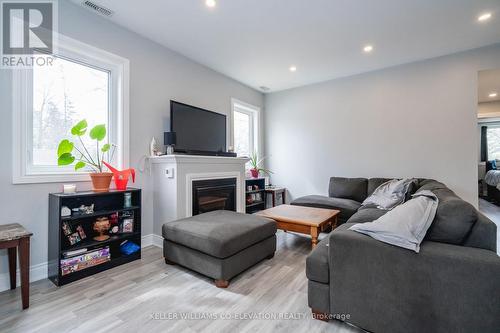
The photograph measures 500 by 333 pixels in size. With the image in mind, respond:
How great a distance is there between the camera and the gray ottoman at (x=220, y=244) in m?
1.96

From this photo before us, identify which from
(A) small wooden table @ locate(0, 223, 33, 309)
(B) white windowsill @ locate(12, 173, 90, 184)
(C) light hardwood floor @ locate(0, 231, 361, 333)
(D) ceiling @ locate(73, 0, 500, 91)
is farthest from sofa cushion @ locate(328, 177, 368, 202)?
(A) small wooden table @ locate(0, 223, 33, 309)

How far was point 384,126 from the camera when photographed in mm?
3992

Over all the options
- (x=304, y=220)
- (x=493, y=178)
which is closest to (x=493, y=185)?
(x=493, y=178)

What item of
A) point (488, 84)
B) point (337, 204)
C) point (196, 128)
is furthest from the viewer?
point (488, 84)

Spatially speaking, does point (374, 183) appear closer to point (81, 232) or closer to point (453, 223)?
point (453, 223)

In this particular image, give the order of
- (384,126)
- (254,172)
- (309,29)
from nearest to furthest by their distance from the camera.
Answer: (309,29)
(384,126)
(254,172)

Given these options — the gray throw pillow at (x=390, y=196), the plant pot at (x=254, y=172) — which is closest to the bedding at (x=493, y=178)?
the gray throw pillow at (x=390, y=196)

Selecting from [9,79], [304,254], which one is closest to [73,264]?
[9,79]

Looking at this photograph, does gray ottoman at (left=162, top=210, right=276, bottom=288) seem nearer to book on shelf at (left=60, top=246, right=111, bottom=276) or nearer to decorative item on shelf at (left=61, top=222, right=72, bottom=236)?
book on shelf at (left=60, top=246, right=111, bottom=276)

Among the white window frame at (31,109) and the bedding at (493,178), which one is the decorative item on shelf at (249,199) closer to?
the white window frame at (31,109)

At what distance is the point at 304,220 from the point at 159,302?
66.3 inches

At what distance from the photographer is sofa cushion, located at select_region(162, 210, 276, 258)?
196cm

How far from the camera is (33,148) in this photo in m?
2.18

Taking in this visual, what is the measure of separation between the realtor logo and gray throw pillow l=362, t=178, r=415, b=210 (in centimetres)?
421
